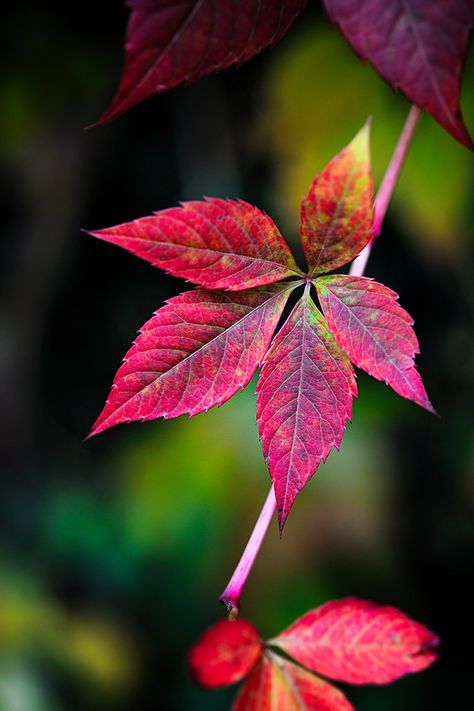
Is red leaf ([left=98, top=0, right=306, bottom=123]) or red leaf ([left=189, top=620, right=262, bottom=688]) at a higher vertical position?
red leaf ([left=98, top=0, right=306, bottom=123])

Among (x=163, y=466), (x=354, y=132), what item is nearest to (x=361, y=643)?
(x=354, y=132)

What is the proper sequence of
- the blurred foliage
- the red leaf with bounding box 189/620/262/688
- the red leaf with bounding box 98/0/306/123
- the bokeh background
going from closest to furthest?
the red leaf with bounding box 98/0/306/123
the red leaf with bounding box 189/620/262/688
the blurred foliage
the bokeh background

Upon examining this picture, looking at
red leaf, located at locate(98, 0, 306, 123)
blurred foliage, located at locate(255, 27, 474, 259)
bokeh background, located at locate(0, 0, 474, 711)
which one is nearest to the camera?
red leaf, located at locate(98, 0, 306, 123)

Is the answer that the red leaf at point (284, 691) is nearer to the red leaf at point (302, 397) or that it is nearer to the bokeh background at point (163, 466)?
the red leaf at point (302, 397)

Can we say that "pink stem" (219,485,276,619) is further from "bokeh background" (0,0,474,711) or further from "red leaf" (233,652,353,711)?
"bokeh background" (0,0,474,711)

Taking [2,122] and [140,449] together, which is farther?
[140,449]

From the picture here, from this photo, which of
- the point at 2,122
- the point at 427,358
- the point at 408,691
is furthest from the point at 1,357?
the point at 408,691

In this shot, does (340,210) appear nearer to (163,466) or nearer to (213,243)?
(213,243)

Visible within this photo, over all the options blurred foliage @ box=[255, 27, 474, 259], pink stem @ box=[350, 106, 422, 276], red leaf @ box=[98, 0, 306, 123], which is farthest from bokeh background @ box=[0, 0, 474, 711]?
red leaf @ box=[98, 0, 306, 123]

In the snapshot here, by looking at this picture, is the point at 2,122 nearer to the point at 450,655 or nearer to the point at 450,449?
the point at 450,449
